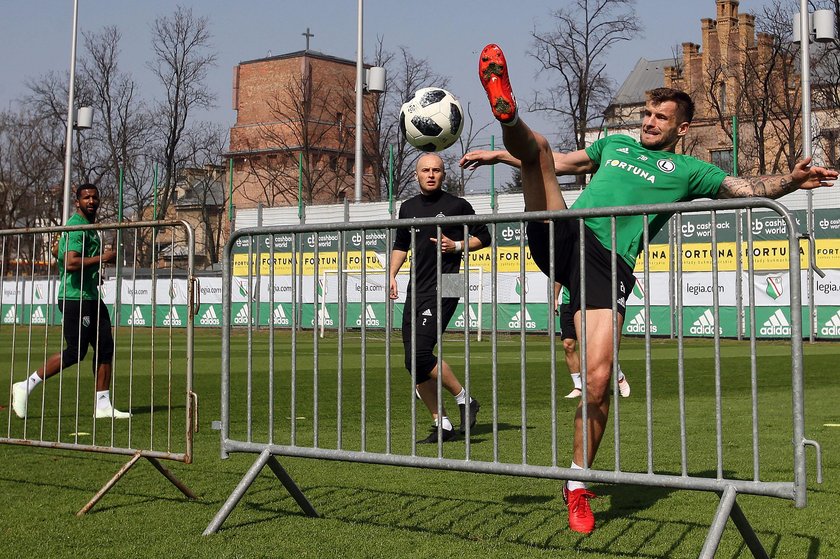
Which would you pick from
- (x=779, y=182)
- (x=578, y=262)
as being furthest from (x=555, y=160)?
(x=779, y=182)

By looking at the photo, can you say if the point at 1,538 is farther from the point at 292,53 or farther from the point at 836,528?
the point at 292,53

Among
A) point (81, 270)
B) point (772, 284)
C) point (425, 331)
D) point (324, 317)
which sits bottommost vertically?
point (425, 331)

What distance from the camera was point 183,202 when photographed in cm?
6431

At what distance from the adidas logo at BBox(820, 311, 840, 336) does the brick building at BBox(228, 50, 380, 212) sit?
23.5 metres

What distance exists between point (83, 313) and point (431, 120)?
13.0 ft

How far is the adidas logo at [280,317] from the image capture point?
19.3 feet

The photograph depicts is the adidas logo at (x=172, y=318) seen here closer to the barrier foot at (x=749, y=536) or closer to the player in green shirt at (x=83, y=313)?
the player in green shirt at (x=83, y=313)

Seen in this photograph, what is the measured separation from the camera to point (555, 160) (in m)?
5.77

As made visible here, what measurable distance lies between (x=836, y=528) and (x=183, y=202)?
2429 inches

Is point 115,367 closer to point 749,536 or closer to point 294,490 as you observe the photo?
point 294,490

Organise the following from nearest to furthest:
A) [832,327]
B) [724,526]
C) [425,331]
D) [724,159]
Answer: [724,526] < [425,331] < [832,327] < [724,159]

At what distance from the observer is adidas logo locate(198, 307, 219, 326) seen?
3491 centimetres

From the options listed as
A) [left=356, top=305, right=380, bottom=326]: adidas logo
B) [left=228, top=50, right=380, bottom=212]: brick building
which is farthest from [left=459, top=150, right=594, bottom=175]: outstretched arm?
[left=228, top=50, right=380, bottom=212]: brick building

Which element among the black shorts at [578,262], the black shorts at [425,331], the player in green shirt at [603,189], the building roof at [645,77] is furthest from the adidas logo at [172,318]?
the building roof at [645,77]
